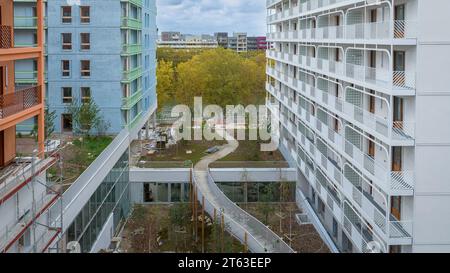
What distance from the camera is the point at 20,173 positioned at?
7.74 metres

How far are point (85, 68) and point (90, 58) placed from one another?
1.30ft

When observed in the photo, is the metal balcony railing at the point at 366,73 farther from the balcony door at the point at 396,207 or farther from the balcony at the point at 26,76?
the balcony at the point at 26,76

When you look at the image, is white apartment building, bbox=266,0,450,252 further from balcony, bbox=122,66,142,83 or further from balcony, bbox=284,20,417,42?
balcony, bbox=122,66,142,83

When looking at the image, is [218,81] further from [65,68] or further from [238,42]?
[238,42]

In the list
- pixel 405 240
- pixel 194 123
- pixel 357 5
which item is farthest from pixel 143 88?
pixel 405 240

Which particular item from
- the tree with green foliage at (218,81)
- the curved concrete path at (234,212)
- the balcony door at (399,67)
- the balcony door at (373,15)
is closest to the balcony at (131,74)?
the curved concrete path at (234,212)

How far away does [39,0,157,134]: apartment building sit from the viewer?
1831 cm

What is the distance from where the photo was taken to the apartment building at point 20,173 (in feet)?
23.7

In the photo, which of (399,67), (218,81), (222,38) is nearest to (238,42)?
(222,38)

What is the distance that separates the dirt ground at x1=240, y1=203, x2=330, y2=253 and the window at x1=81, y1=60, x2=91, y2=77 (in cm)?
707

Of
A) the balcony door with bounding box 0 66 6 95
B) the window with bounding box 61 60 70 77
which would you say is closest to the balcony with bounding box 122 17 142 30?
the window with bounding box 61 60 70 77
